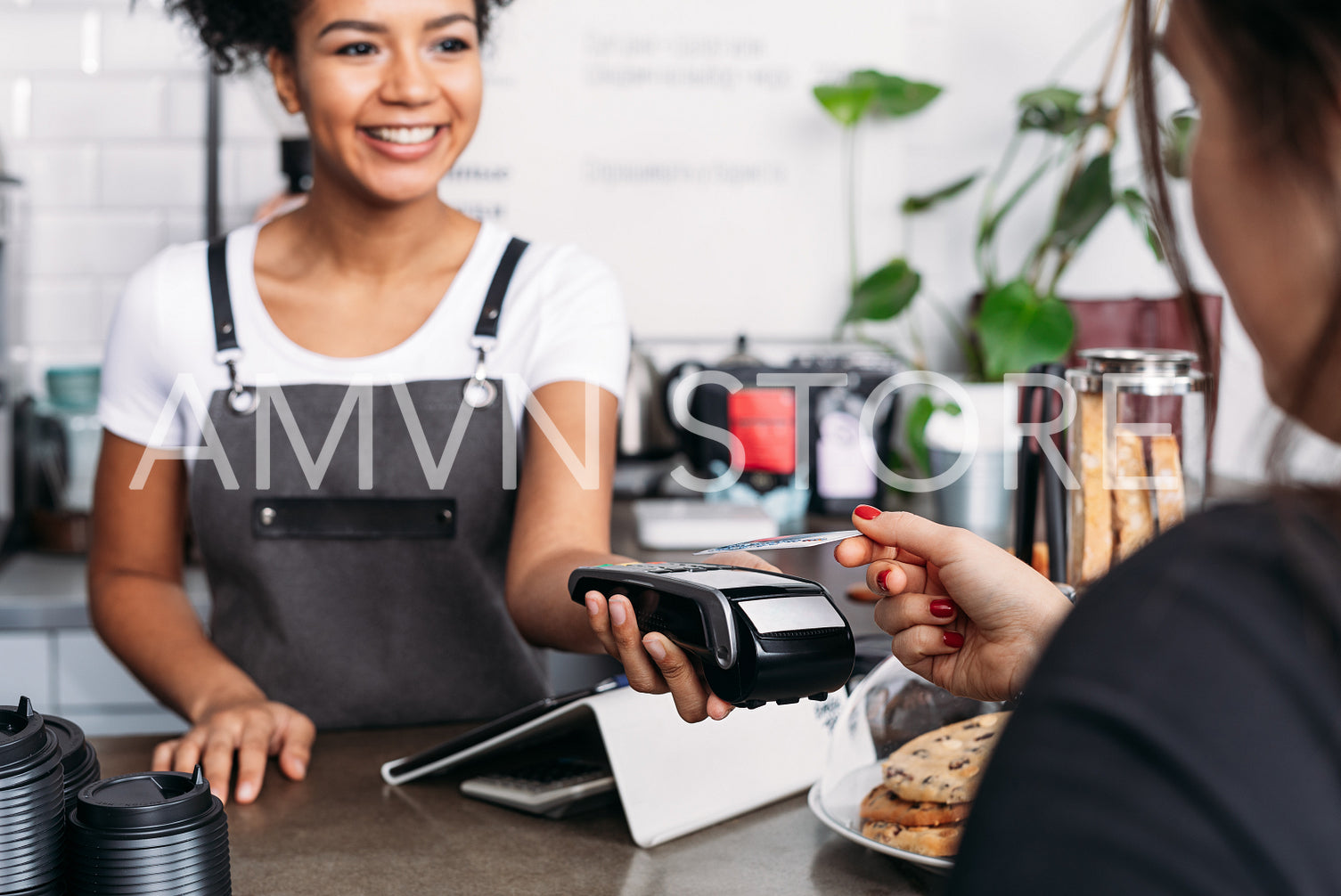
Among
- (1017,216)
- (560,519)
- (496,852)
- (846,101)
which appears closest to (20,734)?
(496,852)

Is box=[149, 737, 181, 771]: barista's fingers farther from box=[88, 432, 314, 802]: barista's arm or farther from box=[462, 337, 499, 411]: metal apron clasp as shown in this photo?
box=[462, 337, 499, 411]: metal apron clasp

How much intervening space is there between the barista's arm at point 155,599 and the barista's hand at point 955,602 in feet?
1.78

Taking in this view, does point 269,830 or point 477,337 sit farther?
point 477,337

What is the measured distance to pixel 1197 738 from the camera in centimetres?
33

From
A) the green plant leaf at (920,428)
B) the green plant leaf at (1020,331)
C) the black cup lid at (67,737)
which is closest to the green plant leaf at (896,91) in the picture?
the green plant leaf at (1020,331)

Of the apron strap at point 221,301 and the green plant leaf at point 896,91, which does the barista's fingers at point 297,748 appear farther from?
the green plant leaf at point 896,91

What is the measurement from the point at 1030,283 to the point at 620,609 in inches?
71.1

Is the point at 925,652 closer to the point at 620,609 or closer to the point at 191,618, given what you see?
the point at 620,609

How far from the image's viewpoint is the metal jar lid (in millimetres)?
1080

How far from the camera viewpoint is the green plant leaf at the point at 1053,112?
2271mm

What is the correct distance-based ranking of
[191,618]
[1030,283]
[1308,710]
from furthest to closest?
[1030,283], [191,618], [1308,710]

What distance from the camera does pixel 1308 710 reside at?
33 cm

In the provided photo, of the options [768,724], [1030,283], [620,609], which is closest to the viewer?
[620,609]

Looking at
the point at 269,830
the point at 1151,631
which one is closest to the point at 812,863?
the point at 269,830
